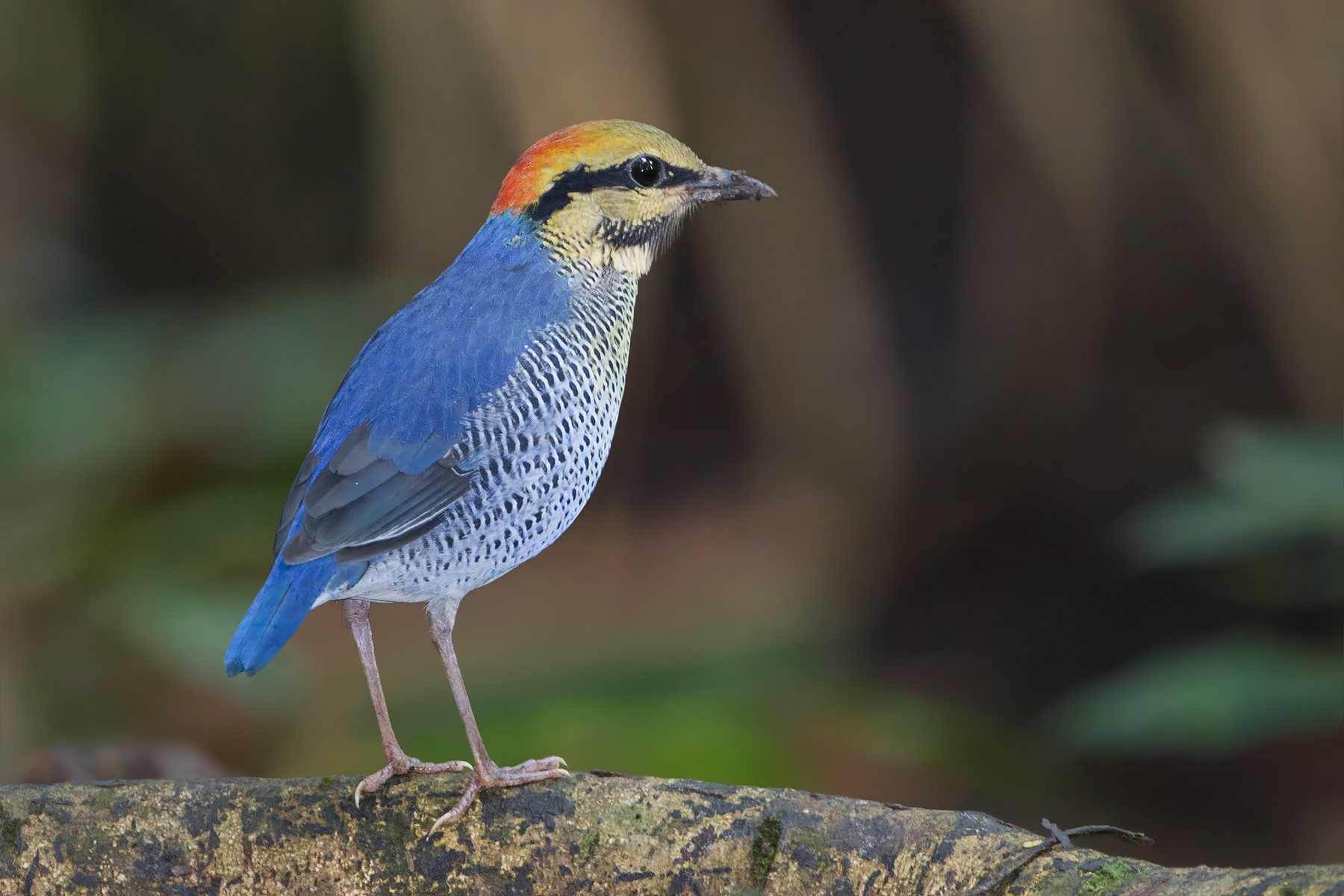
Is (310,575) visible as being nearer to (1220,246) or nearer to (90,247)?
(1220,246)

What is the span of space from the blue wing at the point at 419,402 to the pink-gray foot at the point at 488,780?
50cm

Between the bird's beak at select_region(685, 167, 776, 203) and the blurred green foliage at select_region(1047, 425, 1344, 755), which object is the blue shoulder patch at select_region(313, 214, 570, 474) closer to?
the bird's beak at select_region(685, 167, 776, 203)

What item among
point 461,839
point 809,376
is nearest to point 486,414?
point 461,839

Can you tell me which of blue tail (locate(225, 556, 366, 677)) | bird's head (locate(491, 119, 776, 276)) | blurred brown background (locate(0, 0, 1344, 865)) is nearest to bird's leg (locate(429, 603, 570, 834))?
blue tail (locate(225, 556, 366, 677))

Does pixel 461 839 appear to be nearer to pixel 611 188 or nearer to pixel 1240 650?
pixel 611 188

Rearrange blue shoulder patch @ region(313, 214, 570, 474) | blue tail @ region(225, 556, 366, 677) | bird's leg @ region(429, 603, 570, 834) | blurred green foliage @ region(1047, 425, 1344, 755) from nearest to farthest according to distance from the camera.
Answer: blue tail @ region(225, 556, 366, 677)
bird's leg @ region(429, 603, 570, 834)
blue shoulder patch @ region(313, 214, 570, 474)
blurred green foliage @ region(1047, 425, 1344, 755)

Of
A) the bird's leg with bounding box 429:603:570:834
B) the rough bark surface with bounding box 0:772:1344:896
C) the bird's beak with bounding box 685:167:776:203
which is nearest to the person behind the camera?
the rough bark surface with bounding box 0:772:1344:896

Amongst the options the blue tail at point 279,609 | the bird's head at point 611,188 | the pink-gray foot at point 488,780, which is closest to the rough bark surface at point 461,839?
the pink-gray foot at point 488,780

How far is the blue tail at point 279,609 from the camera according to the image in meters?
2.75

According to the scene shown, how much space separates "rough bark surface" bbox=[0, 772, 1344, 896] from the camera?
8.53 ft

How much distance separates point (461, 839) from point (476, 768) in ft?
0.48

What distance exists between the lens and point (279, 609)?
2879 mm

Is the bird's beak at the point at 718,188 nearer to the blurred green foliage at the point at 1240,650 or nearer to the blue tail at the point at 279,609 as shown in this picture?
the blue tail at the point at 279,609

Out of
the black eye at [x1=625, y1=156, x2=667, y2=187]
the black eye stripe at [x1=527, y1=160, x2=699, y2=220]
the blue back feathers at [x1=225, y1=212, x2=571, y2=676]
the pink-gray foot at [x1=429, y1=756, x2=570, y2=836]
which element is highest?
the black eye at [x1=625, y1=156, x2=667, y2=187]
